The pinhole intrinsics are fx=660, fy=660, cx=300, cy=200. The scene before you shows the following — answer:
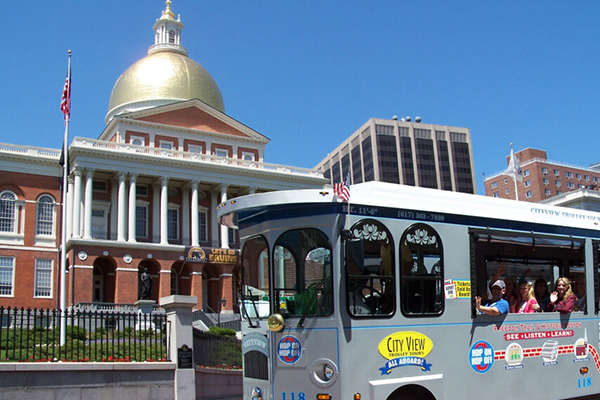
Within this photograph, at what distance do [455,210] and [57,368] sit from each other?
27.8 ft

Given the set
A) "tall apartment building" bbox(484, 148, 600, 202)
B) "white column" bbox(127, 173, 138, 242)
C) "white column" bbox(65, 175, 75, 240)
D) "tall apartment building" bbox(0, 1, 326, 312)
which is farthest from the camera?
"tall apartment building" bbox(484, 148, 600, 202)

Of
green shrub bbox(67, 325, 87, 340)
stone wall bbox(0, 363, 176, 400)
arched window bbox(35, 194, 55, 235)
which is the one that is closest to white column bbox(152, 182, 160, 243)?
arched window bbox(35, 194, 55, 235)

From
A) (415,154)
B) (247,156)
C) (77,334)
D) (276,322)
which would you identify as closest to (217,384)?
(77,334)

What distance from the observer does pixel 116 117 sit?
57.2m

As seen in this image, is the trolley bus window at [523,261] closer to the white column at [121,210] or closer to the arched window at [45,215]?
the white column at [121,210]

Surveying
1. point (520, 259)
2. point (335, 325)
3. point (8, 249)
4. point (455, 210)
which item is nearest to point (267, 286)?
point (335, 325)

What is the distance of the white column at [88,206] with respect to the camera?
166 feet

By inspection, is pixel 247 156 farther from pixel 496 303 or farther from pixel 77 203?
pixel 496 303

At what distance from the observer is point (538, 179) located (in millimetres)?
104938

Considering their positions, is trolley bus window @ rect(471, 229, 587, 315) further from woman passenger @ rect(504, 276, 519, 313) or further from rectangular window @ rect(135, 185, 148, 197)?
rectangular window @ rect(135, 185, 148, 197)

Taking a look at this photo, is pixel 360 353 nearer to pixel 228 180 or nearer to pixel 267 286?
pixel 267 286

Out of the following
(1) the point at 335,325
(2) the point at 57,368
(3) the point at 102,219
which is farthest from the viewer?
(3) the point at 102,219

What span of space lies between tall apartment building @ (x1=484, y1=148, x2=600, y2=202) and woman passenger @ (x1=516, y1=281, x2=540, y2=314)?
320ft

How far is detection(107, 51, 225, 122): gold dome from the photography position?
62.4 m
